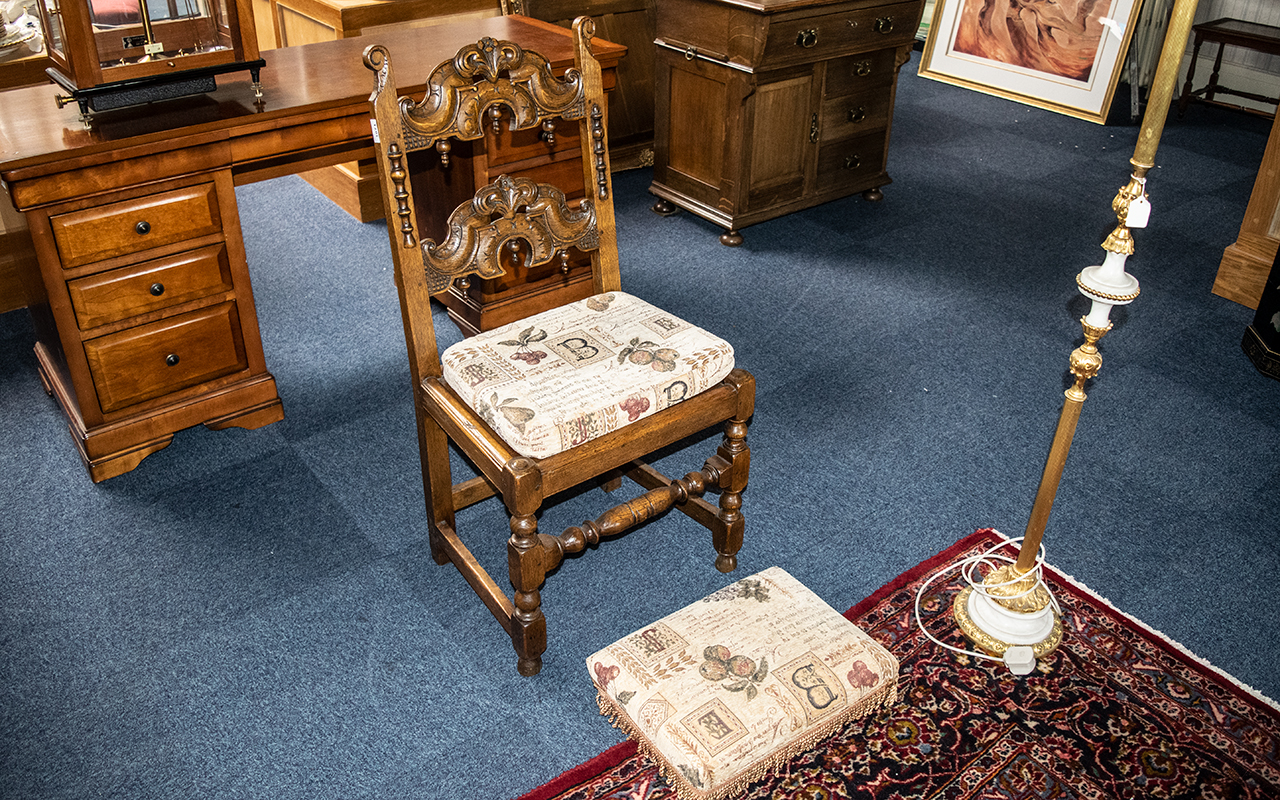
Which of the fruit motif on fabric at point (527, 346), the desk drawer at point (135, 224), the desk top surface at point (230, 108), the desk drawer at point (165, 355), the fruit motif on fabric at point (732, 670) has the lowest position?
the fruit motif on fabric at point (732, 670)

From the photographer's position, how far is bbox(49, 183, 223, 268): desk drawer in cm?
240

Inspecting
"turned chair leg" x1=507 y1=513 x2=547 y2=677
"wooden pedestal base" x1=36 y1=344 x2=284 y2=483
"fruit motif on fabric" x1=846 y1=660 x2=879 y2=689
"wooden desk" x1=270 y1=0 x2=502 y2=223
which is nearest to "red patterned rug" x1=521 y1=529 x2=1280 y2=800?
"fruit motif on fabric" x1=846 y1=660 x2=879 y2=689

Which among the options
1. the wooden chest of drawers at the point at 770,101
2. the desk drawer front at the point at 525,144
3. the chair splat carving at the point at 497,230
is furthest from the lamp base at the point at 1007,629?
the wooden chest of drawers at the point at 770,101

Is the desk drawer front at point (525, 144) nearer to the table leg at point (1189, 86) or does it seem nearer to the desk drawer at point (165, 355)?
the desk drawer at point (165, 355)

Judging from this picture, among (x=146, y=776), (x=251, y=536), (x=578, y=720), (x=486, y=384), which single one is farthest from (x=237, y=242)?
(x=578, y=720)

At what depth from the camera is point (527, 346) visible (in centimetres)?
212

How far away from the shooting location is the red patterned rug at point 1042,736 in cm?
186

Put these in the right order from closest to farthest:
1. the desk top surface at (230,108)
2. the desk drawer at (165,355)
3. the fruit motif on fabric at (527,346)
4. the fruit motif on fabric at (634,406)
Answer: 1. the fruit motif on fabric at (634,406)
2. the fruit motif on fabric at (527,346)
3. the desk top surface at (230,108)
4. the desk drawer at (165,355)

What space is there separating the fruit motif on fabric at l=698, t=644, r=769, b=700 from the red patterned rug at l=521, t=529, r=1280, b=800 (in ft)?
0.62

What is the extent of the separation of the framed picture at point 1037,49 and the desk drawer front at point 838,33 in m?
1.89

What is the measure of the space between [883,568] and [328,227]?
2894 millimetres

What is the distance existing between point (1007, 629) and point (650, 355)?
3.25 ft

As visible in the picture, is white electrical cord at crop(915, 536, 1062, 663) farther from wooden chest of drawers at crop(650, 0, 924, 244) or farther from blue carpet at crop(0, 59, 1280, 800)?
wooden chest of drawers at crop(650, 0, 924, 244)

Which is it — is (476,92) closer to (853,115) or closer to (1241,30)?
(853,115)
